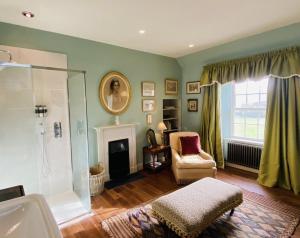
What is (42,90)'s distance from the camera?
2.55 metres

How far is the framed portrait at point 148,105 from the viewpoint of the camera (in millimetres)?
3782

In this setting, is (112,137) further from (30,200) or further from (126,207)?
(30,200)

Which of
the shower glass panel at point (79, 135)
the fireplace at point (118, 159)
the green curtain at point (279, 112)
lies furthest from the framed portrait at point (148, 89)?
the green curtain at point (279, 112)

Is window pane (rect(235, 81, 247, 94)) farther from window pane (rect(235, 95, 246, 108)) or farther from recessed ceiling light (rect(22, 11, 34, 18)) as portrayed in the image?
recessed ceiling light (rect(22, 11, 34, 18))

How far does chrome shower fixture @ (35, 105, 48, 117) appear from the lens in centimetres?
251

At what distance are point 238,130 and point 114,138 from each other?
257 centimetres

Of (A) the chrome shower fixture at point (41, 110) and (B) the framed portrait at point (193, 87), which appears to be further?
(B) the framed portrait at point (193, 87)

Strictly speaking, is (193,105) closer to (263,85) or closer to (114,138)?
(263,85)

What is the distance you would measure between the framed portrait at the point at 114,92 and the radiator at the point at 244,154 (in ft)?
7.77

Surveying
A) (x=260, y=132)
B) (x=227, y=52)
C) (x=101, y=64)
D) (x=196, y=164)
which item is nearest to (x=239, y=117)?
(x=260, y=132)

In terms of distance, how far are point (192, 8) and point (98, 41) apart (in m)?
1.69

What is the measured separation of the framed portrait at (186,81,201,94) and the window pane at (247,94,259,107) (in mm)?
1043

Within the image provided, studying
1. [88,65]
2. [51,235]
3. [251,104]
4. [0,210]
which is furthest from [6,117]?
[251,104]

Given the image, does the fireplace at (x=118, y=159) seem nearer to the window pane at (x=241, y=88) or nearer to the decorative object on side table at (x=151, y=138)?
the decorative object on side table at (x=151, y=138)
